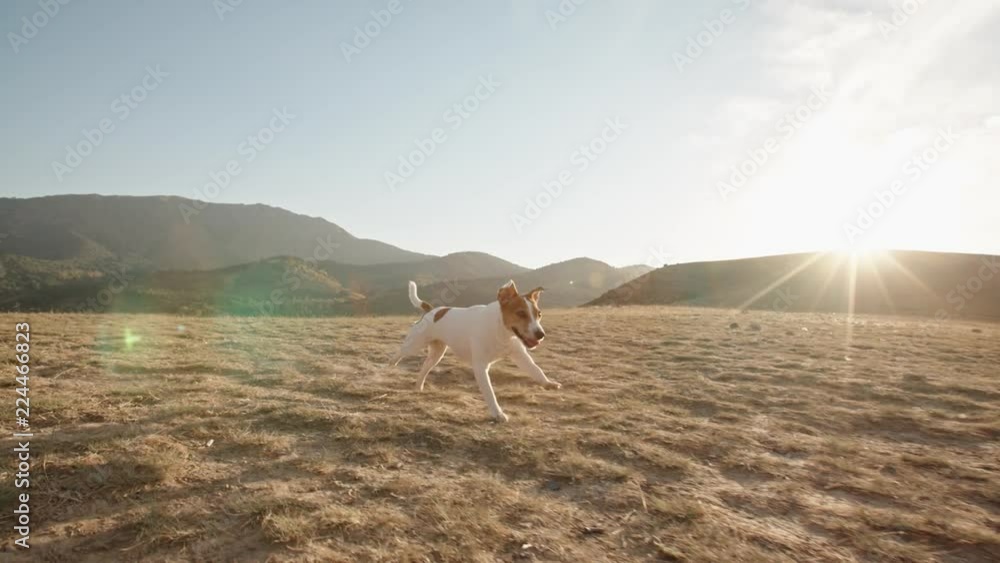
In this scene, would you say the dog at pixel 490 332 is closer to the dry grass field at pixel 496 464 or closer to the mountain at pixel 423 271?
the dry grass field at pixel 496 464

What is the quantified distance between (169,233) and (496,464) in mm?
157215

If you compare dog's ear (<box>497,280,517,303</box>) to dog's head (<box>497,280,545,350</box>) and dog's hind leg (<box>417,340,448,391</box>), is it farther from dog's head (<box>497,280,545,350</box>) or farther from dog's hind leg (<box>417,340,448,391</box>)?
dog's hind leg (<box>417,340,448,391</box>)

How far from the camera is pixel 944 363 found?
10.5m

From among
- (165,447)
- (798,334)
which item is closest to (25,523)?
(165,447)

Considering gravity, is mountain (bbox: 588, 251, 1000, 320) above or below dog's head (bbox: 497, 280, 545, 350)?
above

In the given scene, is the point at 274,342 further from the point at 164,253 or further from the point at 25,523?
A: the point at 164,253

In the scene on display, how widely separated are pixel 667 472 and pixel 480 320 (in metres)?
2.78

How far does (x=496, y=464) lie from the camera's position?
4336mm

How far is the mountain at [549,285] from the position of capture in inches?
1998

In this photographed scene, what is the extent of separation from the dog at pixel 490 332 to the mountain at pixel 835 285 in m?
35.3

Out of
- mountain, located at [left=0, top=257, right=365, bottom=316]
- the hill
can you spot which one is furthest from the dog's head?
mountain, located at [left=0, top=257, right=365, bottom=316]

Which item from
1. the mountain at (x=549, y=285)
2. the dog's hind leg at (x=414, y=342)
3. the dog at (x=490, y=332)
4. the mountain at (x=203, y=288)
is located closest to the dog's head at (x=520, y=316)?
the dog at (x=490, y=332)

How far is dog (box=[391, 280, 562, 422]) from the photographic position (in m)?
5.69

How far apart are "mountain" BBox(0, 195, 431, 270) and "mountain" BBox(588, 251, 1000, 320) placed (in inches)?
2993
